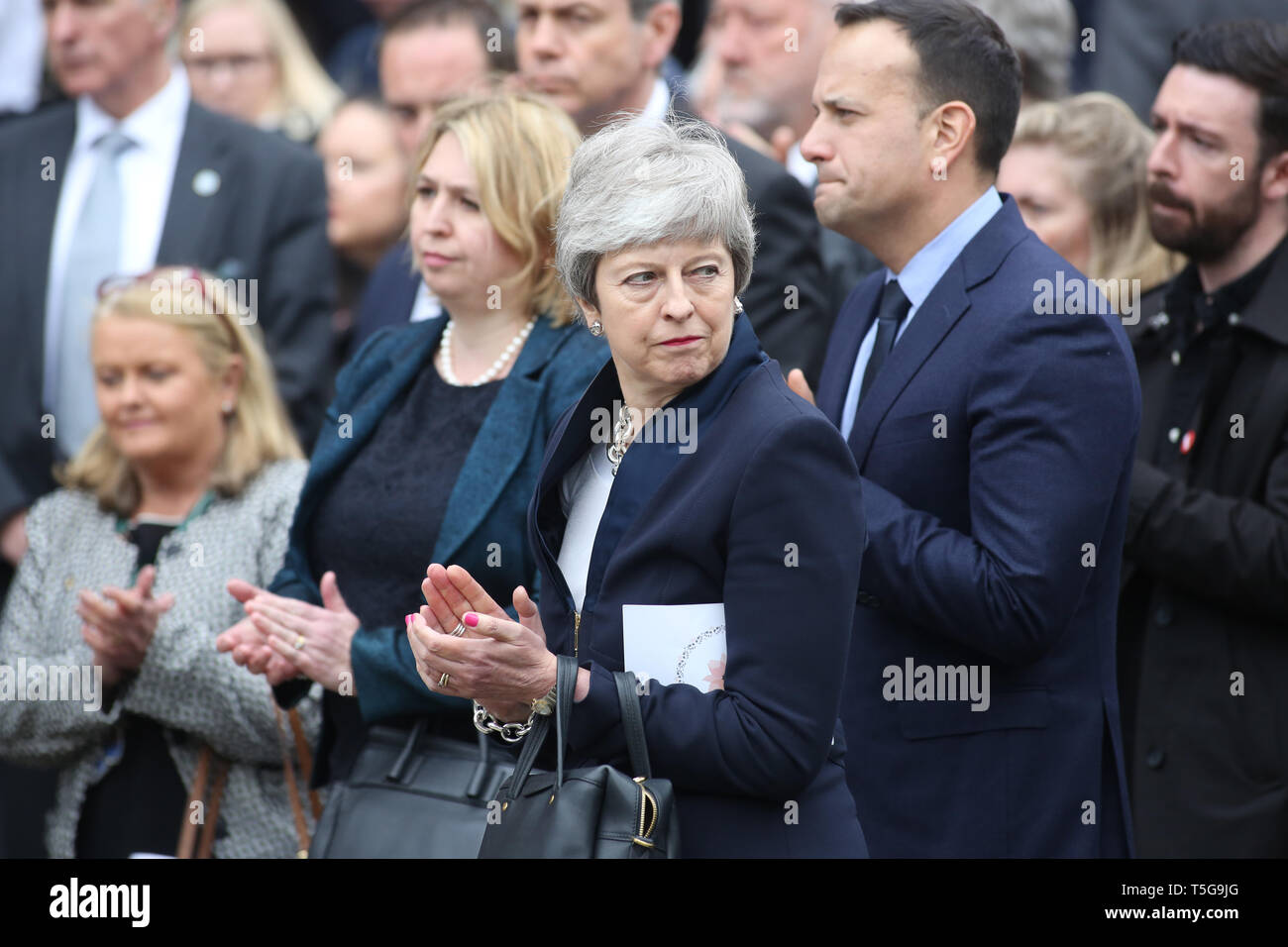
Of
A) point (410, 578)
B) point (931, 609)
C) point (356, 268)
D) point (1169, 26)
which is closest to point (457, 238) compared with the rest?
point (410, 578)

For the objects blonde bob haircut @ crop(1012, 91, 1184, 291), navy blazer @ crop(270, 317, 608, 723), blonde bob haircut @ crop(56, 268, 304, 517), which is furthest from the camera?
blonde bob haircut @ crop(1012, 91, 1184, 291)

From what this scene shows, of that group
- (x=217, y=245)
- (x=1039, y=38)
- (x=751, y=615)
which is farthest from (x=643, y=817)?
(x=1039, y=38)

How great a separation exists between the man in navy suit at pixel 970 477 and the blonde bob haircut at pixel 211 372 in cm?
178

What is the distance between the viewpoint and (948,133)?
11.1 feet

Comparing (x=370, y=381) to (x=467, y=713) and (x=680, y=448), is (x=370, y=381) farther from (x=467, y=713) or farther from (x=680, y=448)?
(x=680, y=448)

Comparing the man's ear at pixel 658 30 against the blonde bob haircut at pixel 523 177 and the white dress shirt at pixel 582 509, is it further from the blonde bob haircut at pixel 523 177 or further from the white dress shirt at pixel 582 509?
the white dress shirt at pixel 582 509

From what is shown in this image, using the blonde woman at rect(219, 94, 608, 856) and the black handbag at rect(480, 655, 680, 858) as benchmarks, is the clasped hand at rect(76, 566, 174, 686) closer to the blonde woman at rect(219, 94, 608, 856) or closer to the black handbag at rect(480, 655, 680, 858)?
the blonde woman at rect(219, 94, 608, 856)

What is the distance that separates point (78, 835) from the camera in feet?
13.4

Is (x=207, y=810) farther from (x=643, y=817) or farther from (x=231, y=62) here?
(x=231, y=62)

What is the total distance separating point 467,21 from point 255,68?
5.52 feet

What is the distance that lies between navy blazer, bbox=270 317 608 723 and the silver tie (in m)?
1.99

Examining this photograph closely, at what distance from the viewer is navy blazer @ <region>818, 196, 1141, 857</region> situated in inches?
120

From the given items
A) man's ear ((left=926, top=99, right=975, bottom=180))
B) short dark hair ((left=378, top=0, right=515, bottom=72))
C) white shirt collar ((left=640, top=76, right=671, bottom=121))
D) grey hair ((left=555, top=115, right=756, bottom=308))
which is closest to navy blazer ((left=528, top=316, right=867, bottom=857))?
grey hair ((left=555, top=115, right=756, bottom=308))
